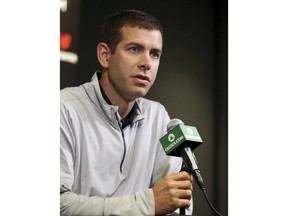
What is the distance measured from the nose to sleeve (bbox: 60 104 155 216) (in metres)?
0.33

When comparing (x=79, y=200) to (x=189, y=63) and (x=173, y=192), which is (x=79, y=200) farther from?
(x=189, y=63)

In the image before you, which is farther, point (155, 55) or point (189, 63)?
point (189, 63)

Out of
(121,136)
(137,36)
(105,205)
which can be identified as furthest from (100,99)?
(105,205)

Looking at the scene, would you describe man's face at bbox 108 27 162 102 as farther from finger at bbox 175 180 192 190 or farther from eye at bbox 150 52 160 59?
finger at bbox 175 180 192 190

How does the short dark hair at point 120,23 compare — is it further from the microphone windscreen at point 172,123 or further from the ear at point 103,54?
the microphone windscreen at point 172,123

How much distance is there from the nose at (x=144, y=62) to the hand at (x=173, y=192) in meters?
0.41

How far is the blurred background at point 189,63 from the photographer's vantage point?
71.5 inches

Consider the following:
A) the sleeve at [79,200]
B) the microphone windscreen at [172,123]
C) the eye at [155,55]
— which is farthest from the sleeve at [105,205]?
the eye at [155,55]

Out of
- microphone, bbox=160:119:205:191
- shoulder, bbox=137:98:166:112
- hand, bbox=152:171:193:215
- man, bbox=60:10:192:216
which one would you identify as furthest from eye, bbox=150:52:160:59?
hand, bbox=152:171:193:215

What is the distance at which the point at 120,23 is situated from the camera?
1851 mm

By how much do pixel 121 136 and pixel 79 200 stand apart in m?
0.27
